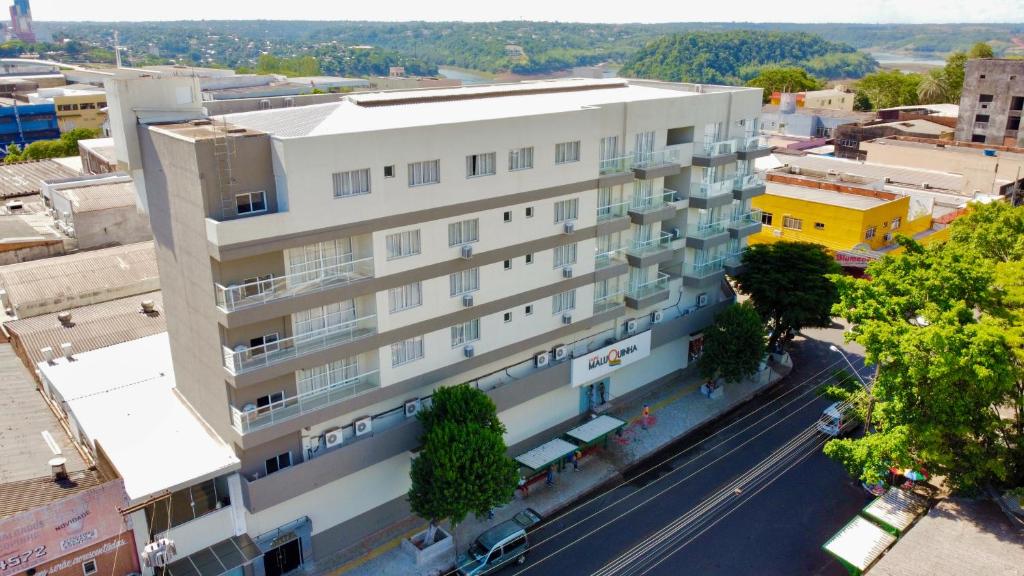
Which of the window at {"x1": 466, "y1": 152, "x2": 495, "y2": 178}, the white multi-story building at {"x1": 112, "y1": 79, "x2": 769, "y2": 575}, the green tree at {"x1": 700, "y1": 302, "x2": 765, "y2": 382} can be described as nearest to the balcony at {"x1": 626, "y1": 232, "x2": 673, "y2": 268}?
the white multi-story building at {"x1": 112, "y1": 79, "x2": 769, "y2": 575}

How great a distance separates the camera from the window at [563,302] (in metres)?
38.8

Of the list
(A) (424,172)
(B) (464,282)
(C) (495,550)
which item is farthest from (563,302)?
(C) (495,550)

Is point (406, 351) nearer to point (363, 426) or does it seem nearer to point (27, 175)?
point (363, 426)

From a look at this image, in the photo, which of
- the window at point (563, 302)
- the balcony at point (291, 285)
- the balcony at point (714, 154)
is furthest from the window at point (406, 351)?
the balcony at point (714, 154)

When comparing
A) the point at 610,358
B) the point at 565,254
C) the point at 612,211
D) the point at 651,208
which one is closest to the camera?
the point at 565,254

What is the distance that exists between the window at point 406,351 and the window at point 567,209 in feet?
31.7

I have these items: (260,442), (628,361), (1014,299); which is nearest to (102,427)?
(260,442)

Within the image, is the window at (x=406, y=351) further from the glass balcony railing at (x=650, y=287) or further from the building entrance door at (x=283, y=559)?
the glass balcony railing at (x=650, y=287)

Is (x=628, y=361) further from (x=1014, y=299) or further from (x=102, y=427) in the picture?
(x=102, y=427)

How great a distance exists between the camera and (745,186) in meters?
48.5

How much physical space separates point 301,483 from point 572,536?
12.6 m

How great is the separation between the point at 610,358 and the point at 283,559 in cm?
2002

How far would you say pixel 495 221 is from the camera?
34500 mm

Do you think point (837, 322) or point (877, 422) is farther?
point (837, 322)
